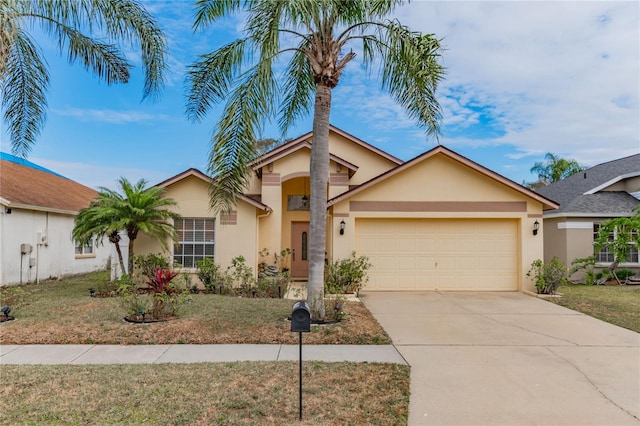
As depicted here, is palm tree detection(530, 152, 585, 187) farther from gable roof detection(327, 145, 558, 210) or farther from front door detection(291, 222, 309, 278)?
front door detection(291, 222, 309, 278)

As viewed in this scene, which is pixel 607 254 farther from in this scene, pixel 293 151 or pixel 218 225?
pixel 218 225

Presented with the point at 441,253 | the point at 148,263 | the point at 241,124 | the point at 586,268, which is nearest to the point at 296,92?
the point at 241,124

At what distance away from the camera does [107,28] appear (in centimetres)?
778

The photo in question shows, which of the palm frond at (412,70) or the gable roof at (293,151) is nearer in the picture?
the palm frond at (412,70)

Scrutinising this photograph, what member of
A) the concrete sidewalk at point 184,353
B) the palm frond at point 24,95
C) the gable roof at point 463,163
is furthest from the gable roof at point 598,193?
the palm frond at point 24,95

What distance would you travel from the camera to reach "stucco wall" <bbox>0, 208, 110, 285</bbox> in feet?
42.3

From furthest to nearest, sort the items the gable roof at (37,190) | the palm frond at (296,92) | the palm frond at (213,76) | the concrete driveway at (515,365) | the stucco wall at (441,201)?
the gable roof at (37,190) < the stucco wall at (441,201) < the palm frond at (296,92) < the palm frond at (213,76) < the concrete driveway at (515,365)

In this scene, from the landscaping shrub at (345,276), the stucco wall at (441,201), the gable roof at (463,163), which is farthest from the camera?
the stucco wall at (441,201)

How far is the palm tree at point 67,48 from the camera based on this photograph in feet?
24.1

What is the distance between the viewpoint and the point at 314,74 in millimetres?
8008

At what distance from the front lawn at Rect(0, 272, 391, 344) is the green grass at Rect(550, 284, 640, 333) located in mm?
5645

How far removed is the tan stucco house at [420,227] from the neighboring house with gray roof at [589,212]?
385 centimetres

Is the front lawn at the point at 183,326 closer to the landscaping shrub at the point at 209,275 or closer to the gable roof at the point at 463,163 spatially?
the landscaping shrub at the point at 209,275

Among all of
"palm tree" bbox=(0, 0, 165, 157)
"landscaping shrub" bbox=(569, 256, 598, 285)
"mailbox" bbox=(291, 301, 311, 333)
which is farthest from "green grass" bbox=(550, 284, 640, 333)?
"palm tree" bbox=(0, 0, 165, 157)
